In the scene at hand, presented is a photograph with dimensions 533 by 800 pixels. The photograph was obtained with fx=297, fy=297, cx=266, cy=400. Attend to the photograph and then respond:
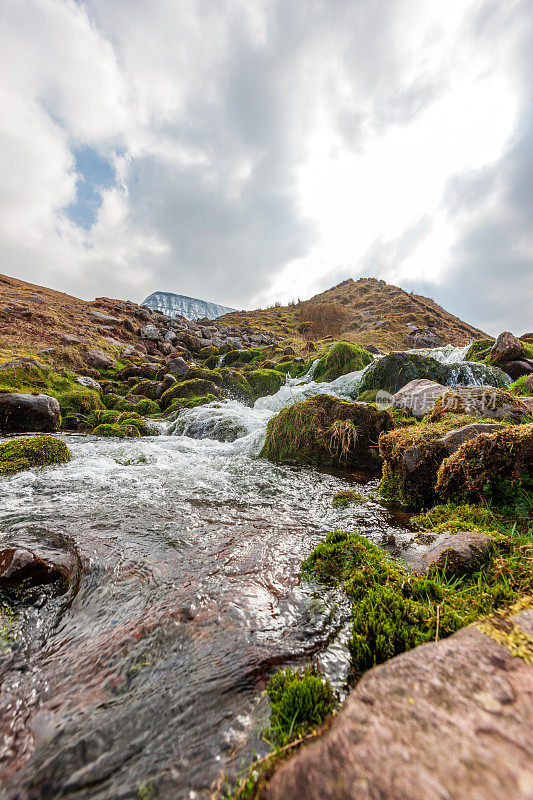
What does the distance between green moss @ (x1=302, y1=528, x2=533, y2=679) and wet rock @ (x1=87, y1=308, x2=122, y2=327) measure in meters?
31.9

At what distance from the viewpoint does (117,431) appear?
37.8ft

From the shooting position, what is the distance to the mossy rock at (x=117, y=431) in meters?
11.4

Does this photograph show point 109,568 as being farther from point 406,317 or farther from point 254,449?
point 406,317

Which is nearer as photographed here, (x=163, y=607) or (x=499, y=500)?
(x=163, y=607)

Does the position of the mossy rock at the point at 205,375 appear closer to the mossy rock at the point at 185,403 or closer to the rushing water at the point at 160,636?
the mossy rock at the point at 185,403

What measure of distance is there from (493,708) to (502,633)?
0.57 m

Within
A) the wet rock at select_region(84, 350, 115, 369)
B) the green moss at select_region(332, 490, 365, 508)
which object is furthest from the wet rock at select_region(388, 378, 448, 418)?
the wet rock at select_region(84, 350, 115, 369)

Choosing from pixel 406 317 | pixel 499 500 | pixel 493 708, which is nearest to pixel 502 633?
pixel 493 708

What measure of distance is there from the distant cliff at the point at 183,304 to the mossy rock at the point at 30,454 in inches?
5536

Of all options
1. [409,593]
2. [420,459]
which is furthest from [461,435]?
[409,593]

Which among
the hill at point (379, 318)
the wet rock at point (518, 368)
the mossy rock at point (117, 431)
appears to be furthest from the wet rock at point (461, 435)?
the hill at point (379, 318)

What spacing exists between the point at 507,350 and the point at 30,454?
57.2 ft

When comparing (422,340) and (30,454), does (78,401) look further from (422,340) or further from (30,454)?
(422,340)

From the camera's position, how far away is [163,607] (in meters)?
2.56
